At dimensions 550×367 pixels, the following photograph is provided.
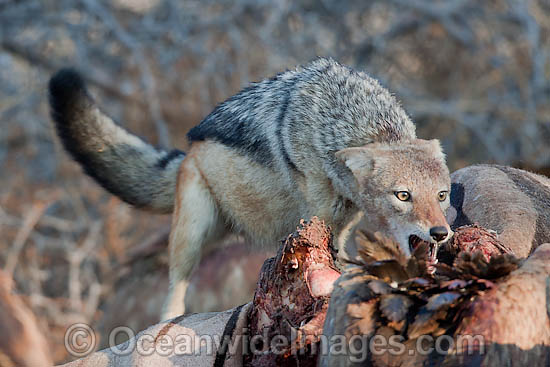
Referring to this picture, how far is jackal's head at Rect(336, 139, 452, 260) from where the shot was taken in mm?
3578

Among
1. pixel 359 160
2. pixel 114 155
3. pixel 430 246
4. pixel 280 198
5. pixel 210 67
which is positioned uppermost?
pixel 210 67

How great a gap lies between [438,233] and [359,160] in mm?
876

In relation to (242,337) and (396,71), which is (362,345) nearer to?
(242,337)

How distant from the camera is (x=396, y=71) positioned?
39.0ft

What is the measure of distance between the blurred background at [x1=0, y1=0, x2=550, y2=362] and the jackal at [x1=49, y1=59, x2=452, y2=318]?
428 centimetres

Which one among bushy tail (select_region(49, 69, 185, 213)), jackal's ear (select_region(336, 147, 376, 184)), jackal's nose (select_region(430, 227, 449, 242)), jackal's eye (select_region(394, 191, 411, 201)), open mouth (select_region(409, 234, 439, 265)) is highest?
bushy tail (select_region(49, 69, 185, 213))

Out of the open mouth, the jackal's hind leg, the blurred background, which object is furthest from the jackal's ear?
the blurred background

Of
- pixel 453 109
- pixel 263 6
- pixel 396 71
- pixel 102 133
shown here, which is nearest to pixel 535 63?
pixel 453 109

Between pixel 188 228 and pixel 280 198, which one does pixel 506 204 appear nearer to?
pixel 280 198

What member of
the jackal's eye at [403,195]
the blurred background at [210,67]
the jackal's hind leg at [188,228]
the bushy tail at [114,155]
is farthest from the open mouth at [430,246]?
the blurred background at [210,67]

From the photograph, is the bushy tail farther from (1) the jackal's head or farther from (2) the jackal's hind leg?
(1) the jackal's head

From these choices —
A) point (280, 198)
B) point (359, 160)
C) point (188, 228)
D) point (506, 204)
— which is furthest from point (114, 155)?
point (506, 204)

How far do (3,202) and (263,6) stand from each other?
16.2ft

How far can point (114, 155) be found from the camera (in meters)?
6.02
